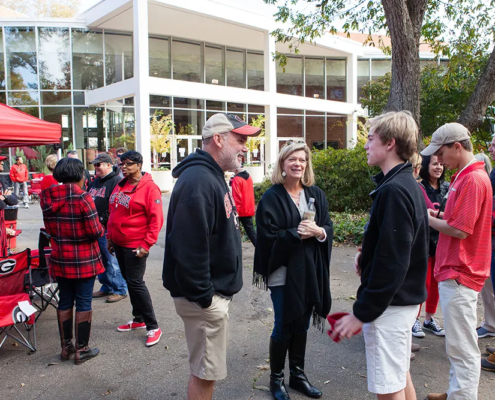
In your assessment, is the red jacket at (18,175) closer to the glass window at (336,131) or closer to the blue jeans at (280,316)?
the blue jeans at (280,316)

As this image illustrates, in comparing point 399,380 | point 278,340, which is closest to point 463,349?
point 399,380

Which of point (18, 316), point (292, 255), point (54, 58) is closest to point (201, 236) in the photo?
point (292, 255)

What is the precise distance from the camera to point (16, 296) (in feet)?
13.4

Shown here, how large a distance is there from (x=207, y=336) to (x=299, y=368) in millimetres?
1161

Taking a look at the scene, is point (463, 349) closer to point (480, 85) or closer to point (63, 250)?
point (63, 250)

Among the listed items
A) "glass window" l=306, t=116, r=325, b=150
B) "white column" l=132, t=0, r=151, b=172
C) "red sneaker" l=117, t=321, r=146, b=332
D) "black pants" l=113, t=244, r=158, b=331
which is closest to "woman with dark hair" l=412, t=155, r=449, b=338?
"black pants" l=113, t=244, r=158, b=331

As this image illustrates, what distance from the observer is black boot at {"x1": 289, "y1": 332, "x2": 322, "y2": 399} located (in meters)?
3.31

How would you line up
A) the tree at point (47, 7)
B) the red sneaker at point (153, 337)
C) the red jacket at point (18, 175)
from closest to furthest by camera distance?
the red sneaker at point (153, 337) < the red jacket at point (18, 175) < the tree at point (47, 7)

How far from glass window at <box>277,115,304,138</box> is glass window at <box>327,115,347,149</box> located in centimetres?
261

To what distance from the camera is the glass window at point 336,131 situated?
30.8 metres

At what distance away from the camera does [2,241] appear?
5.76 metres

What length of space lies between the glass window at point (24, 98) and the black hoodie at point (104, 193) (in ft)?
64.1

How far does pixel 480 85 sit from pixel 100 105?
1948 cm

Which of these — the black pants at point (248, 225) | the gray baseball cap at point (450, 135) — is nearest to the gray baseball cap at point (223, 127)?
the gray baseball cap at point (450, 135)
